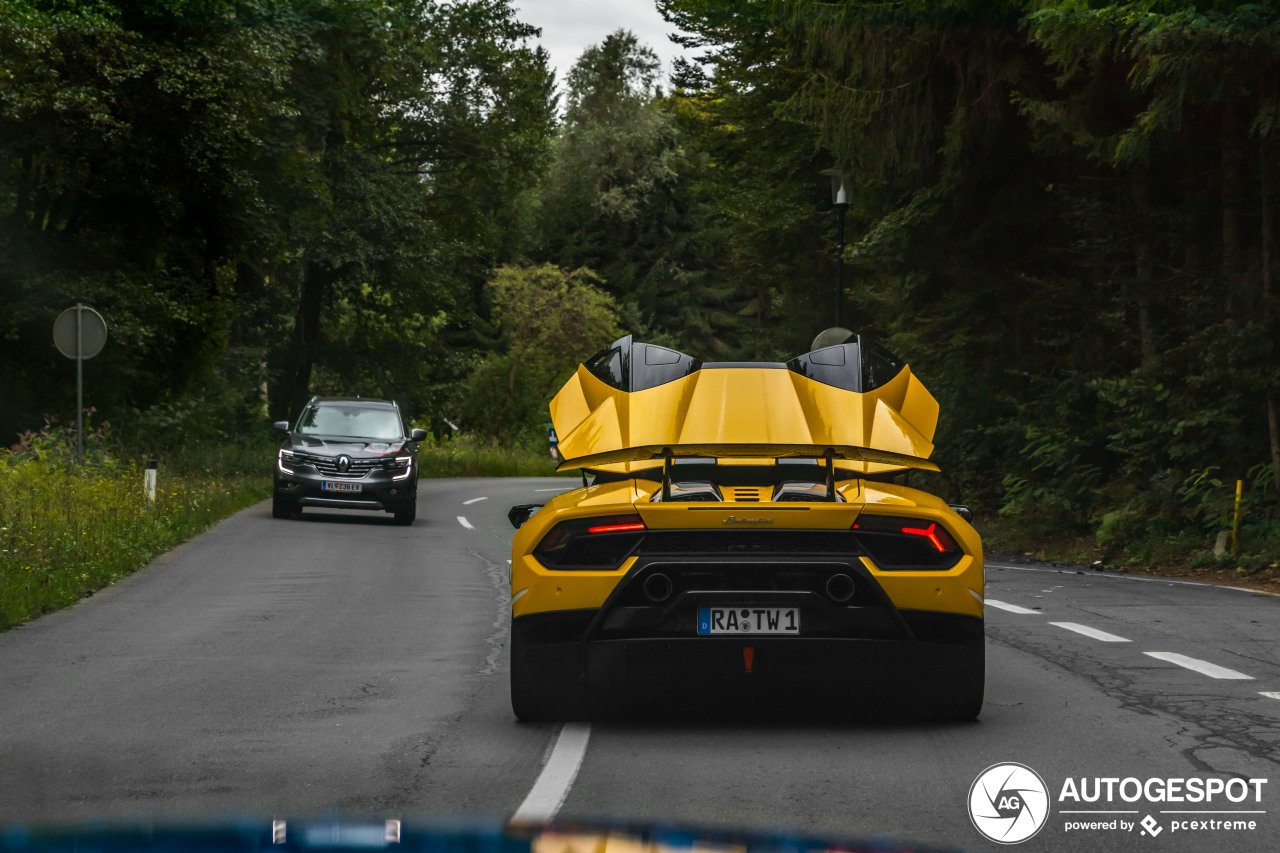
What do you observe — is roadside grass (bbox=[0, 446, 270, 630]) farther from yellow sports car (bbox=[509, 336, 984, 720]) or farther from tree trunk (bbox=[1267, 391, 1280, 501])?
tree trunk (bbox=[1267, 391, 1280, 501])

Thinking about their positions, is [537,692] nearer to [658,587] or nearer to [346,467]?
[658,587]

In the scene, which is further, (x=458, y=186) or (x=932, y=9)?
(x=458, y=186)

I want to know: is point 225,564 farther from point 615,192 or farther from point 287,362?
point 615,192

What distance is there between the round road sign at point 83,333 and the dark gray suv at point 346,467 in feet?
9.25

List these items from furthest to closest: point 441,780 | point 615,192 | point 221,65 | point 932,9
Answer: point 615,192
point 221,65
point 932,9
point 441,780

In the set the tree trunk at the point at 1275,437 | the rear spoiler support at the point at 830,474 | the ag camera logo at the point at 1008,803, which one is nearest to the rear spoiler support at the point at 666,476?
the rear spoiler support at the point at 830,474

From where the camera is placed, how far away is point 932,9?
19078mm

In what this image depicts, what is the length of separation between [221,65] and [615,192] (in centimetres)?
4677

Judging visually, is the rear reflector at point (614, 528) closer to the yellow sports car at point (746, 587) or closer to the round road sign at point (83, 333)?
the yellow sports car at point (746, 587)

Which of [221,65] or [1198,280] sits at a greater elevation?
[221,65]

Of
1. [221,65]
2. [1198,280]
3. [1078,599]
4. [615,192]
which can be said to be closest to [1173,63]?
[1198,280]

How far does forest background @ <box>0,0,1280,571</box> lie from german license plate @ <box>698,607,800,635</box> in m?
10.6

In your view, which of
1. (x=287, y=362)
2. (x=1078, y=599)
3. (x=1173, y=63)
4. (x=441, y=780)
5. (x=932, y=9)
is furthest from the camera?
(x=287, y=362)

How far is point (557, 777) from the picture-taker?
19.2ft
